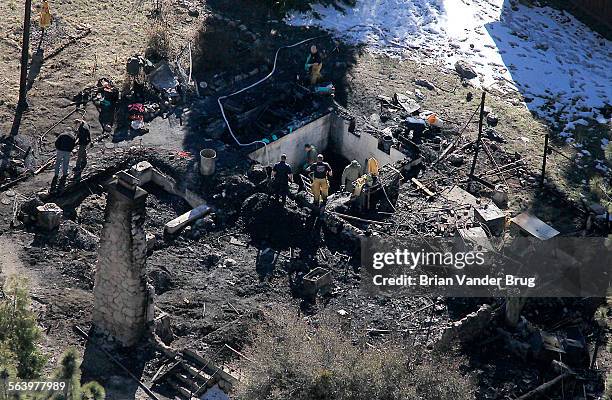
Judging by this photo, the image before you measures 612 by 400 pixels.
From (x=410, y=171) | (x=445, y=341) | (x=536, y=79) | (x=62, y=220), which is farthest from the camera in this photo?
(x=536, y=79)

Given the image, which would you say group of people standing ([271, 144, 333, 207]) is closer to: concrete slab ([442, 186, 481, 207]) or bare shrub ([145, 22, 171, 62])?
concrete slab ([442, 186, 481, 207])

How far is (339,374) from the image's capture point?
1545cm

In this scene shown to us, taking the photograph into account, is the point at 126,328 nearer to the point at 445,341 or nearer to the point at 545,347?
the point at 445,341

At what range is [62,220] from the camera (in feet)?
66.4

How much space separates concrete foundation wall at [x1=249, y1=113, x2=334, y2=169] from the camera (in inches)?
921

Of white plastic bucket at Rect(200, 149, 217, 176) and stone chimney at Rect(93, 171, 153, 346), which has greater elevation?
stone chimney at Rect(93, 171, 153, 346)

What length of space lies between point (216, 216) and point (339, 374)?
6.46m

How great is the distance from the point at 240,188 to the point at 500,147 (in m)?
6.12

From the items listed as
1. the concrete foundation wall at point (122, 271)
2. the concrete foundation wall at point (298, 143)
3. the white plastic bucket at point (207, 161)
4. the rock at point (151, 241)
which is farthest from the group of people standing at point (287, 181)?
the concrete foundation wall at point (122, 271)

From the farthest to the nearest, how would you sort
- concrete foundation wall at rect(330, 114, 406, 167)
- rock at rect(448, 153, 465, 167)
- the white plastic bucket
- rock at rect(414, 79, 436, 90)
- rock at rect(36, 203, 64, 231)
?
rock at rect(414, 79, 436, 90) → concrete foundation wall at rect(330, 114, 406, 167) → rock at rect(448, 153, 465, 167) → the white plastic bucket → rock at rect(36, 203, 64, 231)

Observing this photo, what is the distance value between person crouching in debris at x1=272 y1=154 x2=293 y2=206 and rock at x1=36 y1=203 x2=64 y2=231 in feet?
13.3

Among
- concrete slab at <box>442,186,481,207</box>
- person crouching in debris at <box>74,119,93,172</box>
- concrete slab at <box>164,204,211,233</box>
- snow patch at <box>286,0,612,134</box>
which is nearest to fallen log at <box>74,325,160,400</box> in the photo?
concrete slab at <box>164,204,211,233</box>

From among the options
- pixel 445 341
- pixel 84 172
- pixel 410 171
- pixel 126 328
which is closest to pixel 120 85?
pixel 84 172

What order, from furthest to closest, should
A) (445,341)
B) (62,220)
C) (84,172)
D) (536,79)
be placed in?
(536,79)
(84,172)
(62,220)
(445,341)
